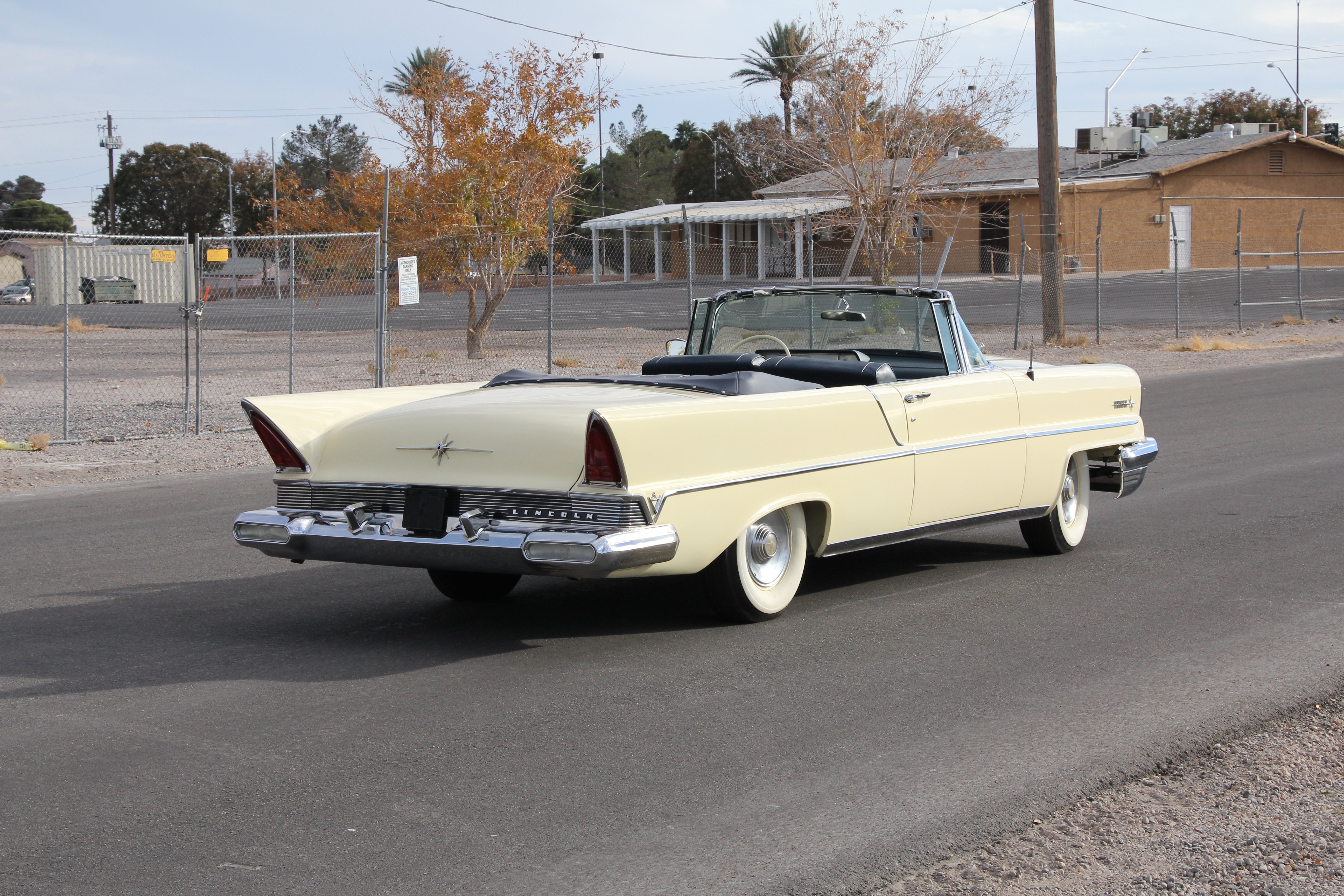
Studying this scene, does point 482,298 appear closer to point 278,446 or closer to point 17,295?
point 17,295

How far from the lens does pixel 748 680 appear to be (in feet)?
15.8

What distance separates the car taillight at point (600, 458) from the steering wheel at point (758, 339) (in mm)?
2073

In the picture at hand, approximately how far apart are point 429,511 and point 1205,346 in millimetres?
21611

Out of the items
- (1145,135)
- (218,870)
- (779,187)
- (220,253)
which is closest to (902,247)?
(220,253)

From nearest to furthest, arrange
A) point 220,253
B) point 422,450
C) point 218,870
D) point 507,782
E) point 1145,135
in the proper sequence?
1. point 218,870
2. point 507,782
3. point 422,450
4. point 220,253
5. point 1145,135

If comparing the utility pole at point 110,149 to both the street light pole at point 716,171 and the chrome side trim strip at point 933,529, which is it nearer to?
the street light pole at point 716,171

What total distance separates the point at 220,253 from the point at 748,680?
11.5 metres

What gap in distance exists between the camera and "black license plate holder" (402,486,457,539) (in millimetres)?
5090

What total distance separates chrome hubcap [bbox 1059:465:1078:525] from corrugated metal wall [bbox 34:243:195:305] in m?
38.2

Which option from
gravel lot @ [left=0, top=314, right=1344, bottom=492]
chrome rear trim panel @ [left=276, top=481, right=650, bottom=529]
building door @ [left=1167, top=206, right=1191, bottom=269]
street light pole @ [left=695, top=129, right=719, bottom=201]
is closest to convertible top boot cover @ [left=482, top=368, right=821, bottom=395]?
chrome rear trim panel @ [left=276, top=481, right=650, bottom=529]

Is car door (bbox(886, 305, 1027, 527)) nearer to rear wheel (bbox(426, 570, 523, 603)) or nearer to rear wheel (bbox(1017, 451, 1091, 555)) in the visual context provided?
rear wheel (bbox(1017, 451, 1091, 555))

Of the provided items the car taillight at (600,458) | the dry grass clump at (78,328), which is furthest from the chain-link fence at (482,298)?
the car taillight at (600,458)

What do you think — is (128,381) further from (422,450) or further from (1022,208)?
(1022,208)

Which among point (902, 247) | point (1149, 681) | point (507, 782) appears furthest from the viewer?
point (902, 247)
